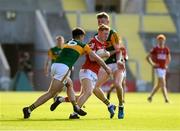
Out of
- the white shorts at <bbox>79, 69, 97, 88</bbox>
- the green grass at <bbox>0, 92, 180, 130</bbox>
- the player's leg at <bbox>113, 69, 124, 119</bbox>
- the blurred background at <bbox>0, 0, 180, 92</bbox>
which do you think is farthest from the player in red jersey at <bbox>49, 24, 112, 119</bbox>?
the blurred background at <bbox>0, 0, 180, 92</bbox>

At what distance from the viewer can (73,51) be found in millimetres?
18984

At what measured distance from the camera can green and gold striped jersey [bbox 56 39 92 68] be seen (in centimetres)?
1891

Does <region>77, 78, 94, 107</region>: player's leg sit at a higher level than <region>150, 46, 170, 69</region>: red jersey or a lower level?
higher

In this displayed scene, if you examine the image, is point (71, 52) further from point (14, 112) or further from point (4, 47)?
point (4, 47)

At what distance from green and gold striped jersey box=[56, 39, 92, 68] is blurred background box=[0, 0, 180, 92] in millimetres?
27507

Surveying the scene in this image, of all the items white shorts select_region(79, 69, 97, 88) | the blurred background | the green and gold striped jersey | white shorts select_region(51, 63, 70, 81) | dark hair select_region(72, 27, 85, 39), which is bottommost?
the blurred background

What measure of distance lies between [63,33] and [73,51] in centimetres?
3195

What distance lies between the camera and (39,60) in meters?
49.8

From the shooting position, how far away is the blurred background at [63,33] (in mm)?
48375

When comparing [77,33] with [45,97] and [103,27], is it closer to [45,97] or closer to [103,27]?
[103,27]

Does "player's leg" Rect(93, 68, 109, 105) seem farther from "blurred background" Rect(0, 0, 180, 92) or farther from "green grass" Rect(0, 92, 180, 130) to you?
"blurred background" Rect(0, 0, 180, 92)

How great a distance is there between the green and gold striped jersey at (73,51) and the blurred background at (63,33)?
27.5 metres

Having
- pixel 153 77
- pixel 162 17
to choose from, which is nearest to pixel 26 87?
pixel 153 77

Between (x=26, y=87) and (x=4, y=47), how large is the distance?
744 cm
